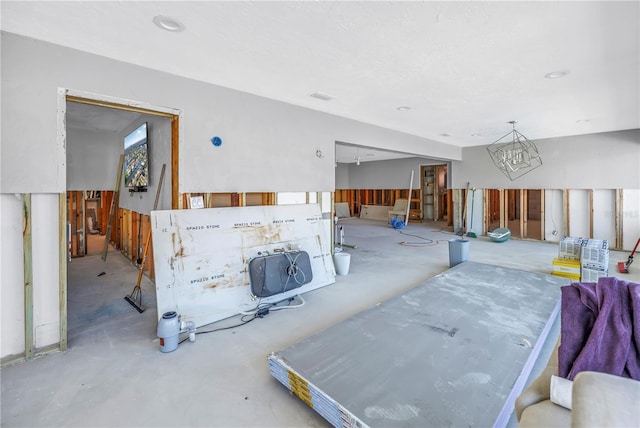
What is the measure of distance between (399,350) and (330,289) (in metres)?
1.84

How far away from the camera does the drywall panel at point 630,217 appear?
20.8 ft

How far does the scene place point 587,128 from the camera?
6.20 metres

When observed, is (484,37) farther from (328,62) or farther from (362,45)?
(328,62)

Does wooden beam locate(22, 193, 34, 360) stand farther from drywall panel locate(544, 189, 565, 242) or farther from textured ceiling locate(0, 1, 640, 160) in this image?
drywall panel locate(544, 189, 565, 242)

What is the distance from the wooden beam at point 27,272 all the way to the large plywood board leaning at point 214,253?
0.90 metres

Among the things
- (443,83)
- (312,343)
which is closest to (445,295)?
(312,343)

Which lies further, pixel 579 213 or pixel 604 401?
pixel 579 213

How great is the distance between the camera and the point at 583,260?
4137 millimetres

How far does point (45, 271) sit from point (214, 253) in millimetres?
1406

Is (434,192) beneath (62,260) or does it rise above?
above

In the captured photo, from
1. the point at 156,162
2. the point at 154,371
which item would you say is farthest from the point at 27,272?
the point at 156,162

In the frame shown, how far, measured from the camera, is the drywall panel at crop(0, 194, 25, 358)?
7.73ft

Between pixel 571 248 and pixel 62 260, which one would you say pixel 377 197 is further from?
pixel 62 260

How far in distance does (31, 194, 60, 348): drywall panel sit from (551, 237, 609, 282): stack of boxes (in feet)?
20.4
